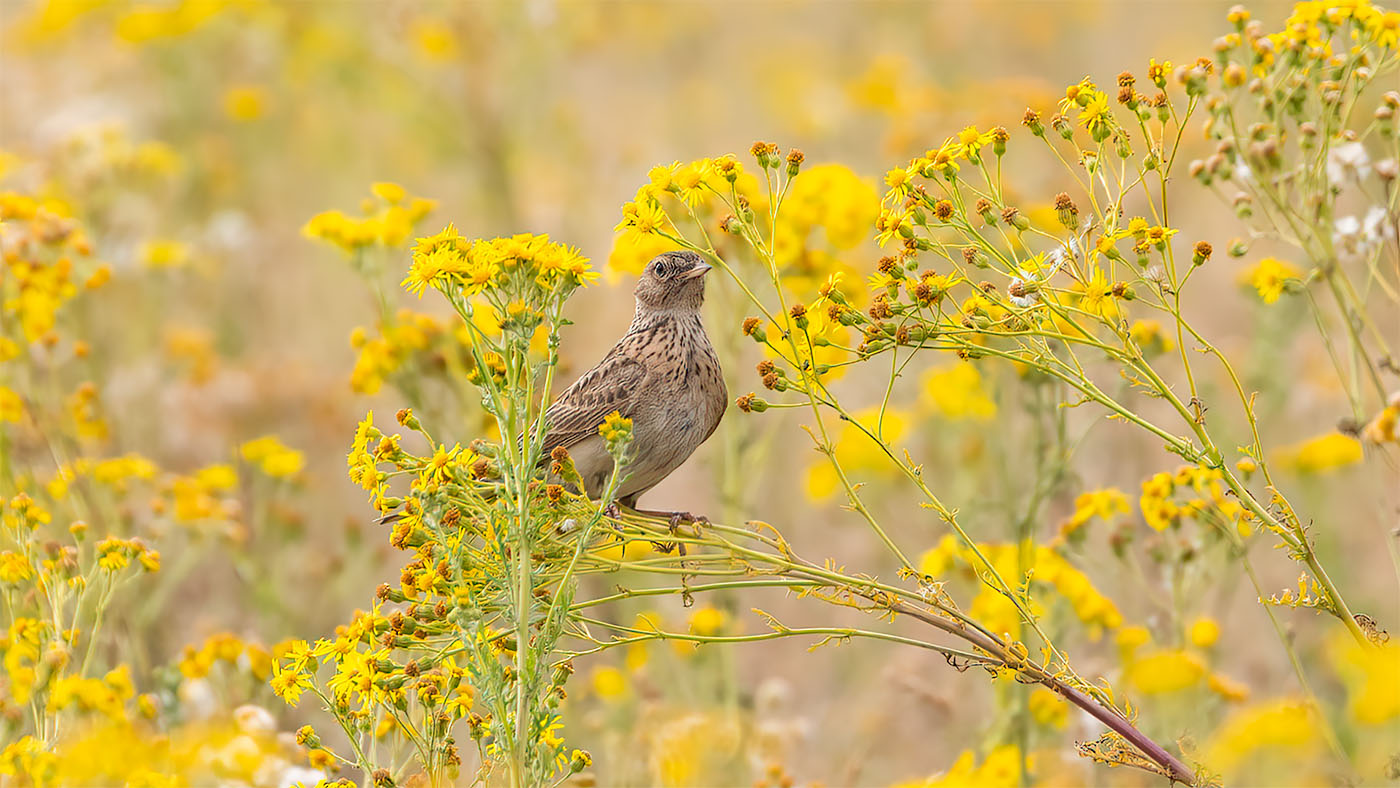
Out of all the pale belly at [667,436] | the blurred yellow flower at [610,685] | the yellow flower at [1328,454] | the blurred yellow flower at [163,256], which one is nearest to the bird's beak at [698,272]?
the pale belly at [667,436]

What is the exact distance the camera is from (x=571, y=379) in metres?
6.29

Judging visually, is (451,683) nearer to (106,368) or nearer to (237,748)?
(237,748)

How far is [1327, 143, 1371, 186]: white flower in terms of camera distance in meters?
2.43

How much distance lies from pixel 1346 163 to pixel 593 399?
2.10m

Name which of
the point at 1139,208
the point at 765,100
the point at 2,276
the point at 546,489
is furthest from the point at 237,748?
the point at 765,100

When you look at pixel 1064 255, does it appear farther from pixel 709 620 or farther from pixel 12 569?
pixel 12 569

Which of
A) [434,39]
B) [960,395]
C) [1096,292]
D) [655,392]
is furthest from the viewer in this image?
[434,39]

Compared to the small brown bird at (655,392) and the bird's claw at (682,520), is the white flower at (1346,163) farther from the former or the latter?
the small brown bird at (655,392)

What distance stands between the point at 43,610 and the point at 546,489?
195 centimetres

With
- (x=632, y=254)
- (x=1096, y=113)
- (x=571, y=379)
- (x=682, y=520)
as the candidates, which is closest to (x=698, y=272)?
(x=632, y=254)

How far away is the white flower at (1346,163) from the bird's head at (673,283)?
1.89 metres

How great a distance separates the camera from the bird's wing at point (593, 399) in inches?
142

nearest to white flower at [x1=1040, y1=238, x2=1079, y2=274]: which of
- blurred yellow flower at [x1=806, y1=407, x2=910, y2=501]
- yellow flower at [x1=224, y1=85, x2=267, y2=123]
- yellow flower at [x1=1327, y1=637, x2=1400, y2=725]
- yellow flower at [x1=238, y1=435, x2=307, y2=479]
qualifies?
yellow flower at [x1=1327, y1=637, x2=1400, y2=725]

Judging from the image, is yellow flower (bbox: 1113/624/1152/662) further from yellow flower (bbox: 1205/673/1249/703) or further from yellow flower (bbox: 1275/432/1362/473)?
yellow flower (bbox: 1275/432/1362/473)
